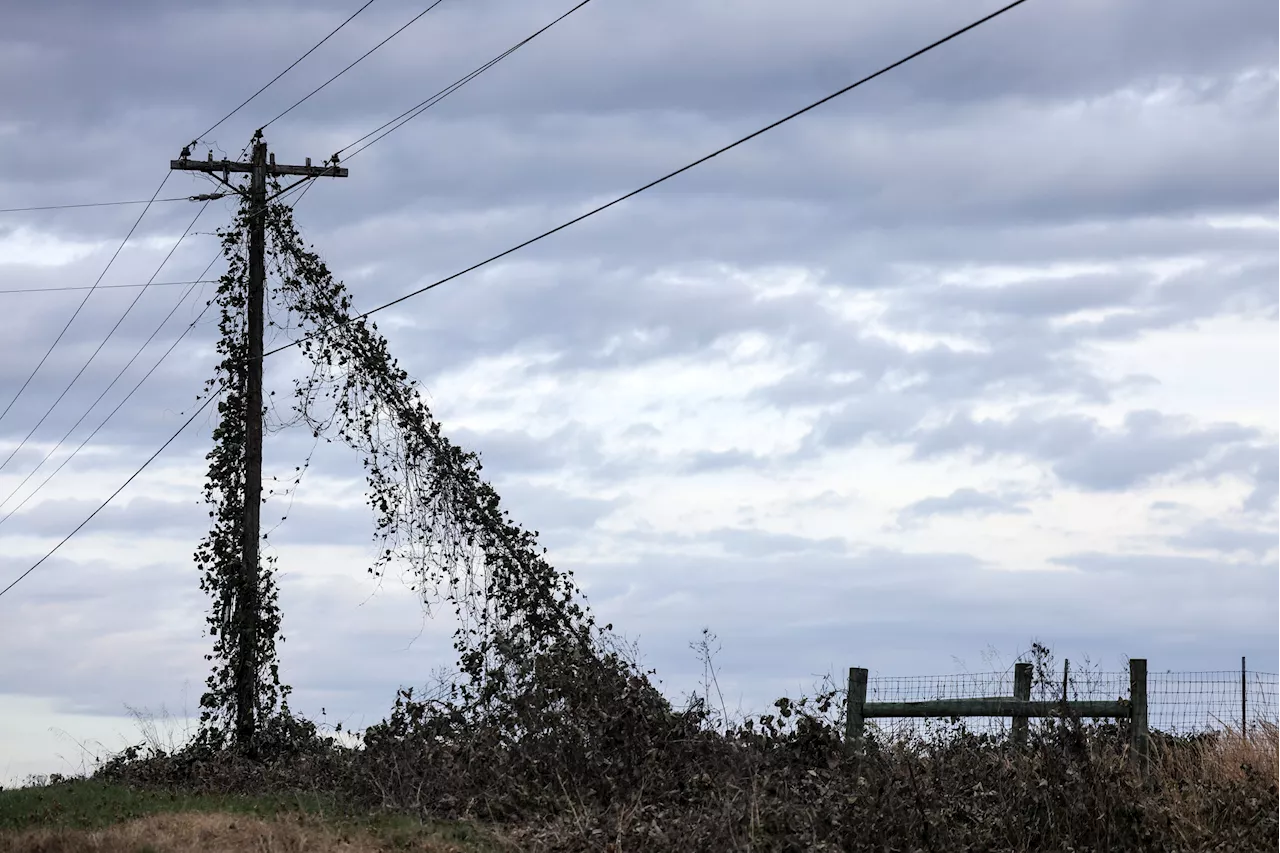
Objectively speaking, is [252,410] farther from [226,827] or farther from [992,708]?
[992,708]

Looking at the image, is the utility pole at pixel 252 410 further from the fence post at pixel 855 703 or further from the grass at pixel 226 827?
the fence post at pixel 855 703

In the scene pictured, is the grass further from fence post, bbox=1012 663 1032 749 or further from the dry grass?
fence post, bbox=1012 663 1032 749

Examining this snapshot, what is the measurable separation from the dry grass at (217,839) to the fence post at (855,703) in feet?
17.3

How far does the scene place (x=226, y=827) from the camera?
12.9 metres

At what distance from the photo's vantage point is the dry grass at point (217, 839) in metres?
12.2

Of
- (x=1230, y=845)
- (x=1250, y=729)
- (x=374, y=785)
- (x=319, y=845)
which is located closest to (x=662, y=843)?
(x=319, y=845)

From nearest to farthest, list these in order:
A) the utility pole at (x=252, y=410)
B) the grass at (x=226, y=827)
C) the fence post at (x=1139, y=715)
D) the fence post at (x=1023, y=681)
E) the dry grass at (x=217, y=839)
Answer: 1. the dry grass at (x=217, y=839)
2. the grass at (x=226, y=827)
3. the fence post at (x=1139, y=715)
4. the fence post at (x=1023, y=681)
5. the utility pole at (x=252, y=410)

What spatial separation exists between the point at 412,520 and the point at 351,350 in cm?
294

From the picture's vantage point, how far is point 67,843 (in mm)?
12859

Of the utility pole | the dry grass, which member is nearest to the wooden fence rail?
the dry grass

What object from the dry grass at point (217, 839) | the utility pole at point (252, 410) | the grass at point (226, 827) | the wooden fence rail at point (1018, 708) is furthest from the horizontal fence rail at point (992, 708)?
the utility pole at point (252, 410)

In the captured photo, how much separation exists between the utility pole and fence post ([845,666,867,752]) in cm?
896

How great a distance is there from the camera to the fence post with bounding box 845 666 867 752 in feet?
52.3

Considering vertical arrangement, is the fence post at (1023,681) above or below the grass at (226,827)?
above
